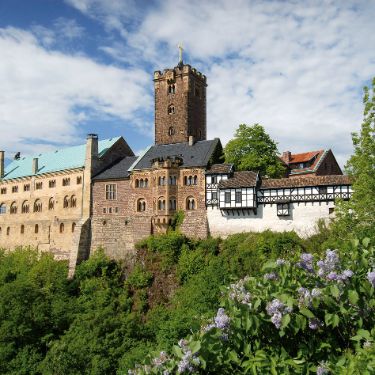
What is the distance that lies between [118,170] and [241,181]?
16264mm

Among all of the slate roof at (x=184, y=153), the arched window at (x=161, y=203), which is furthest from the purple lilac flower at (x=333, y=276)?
the arched window at (x=161, y=203)

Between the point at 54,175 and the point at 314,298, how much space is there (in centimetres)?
5353

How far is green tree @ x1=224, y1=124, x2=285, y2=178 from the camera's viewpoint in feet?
163

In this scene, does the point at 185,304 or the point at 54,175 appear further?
the point at 54,175

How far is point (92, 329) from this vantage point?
124ft

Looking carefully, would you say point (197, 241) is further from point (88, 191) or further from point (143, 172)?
point (88, 191)

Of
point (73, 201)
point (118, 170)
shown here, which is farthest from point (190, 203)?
point (73, 201)

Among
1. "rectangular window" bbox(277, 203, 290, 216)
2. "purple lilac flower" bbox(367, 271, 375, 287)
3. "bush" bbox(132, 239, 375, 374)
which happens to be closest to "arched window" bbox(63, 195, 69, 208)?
"rectangular window" bbox(277, 203, 290, 216)

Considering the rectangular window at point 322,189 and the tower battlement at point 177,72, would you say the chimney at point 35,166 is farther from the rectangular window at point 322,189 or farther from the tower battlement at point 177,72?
the rectangular window at point 322,189

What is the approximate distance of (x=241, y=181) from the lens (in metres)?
45.0

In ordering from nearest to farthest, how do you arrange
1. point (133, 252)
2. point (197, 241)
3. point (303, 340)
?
point (303, 340) → point (197, 241) → point (133, 252)

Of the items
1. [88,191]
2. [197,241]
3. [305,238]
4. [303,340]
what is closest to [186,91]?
[88,191]

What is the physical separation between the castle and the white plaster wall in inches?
3.6

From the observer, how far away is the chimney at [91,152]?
5475 cm
